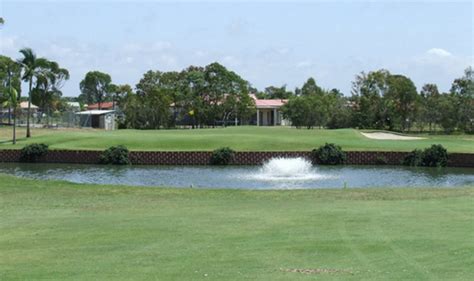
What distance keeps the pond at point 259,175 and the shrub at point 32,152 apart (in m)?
1.90

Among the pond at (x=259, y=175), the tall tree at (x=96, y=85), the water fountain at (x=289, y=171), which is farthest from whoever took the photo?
the tall tree at (x=96, y=85)

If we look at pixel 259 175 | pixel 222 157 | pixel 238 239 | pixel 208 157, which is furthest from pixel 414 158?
pixel 238 239

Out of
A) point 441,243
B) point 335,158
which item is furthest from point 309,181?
point 441,243

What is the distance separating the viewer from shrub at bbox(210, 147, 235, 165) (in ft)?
148

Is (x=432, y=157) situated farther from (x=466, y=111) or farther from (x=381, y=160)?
(x=466, y=111)

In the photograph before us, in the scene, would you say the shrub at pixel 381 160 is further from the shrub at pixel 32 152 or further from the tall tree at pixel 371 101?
the tall tree at pixel 371 101

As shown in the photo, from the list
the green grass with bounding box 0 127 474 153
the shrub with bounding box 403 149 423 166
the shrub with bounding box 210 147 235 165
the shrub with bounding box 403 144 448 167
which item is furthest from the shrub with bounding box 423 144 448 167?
the shrub with bounding box 210 147 235 165

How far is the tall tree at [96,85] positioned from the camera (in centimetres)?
16112

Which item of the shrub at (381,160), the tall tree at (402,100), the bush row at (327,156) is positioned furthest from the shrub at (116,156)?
the tall tree at (402,100)

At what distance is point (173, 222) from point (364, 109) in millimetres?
76586

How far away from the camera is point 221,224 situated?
526 inches

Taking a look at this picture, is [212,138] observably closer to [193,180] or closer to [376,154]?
[376,154]

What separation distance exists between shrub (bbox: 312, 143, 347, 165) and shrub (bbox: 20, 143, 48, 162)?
2084 cm

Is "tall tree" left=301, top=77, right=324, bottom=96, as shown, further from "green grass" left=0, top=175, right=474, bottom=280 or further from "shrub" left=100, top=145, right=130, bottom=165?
"green grass" left=0, top=175, right=474, bottom=280
